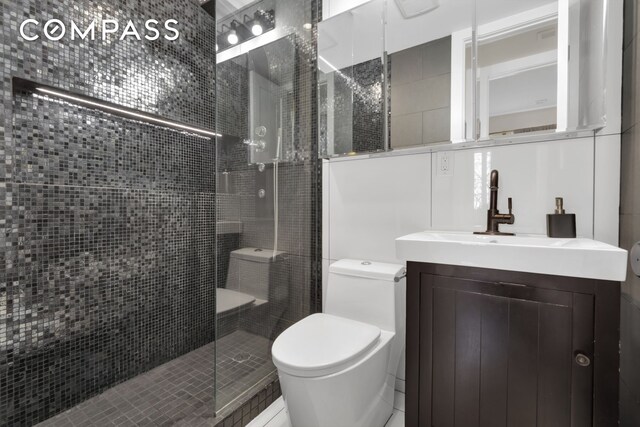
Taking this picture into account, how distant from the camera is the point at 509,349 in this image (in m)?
0.95

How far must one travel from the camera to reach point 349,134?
68.7 inches

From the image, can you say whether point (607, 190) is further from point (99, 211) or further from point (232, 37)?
point (99, 211)

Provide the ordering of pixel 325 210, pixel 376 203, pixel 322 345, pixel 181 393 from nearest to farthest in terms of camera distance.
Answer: pixel 322 345
pixel 181 393
pixel 376 203
pixel 325 210

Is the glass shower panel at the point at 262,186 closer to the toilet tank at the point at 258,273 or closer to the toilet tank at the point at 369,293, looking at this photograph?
the toilet tank at the point at 258,273

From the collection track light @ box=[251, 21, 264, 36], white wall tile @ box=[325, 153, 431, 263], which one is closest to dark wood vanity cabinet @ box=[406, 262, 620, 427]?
white wall tile @ box=[325, 153, 431, 263]

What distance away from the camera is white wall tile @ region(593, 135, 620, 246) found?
1121 mm

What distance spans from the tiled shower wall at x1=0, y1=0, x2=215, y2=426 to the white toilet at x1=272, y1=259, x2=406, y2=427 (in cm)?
102

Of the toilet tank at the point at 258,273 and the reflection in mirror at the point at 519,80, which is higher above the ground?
the reflection in mirror at the point at 519,80

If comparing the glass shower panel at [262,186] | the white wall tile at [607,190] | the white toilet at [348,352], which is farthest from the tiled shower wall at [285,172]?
the white wall tile at [607,190]

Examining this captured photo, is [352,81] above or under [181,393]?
above

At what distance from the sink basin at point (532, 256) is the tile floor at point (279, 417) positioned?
924 mm

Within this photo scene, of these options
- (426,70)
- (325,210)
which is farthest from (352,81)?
(325,210)

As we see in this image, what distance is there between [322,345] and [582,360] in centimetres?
86

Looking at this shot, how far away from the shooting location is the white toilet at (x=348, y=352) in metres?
1.06
